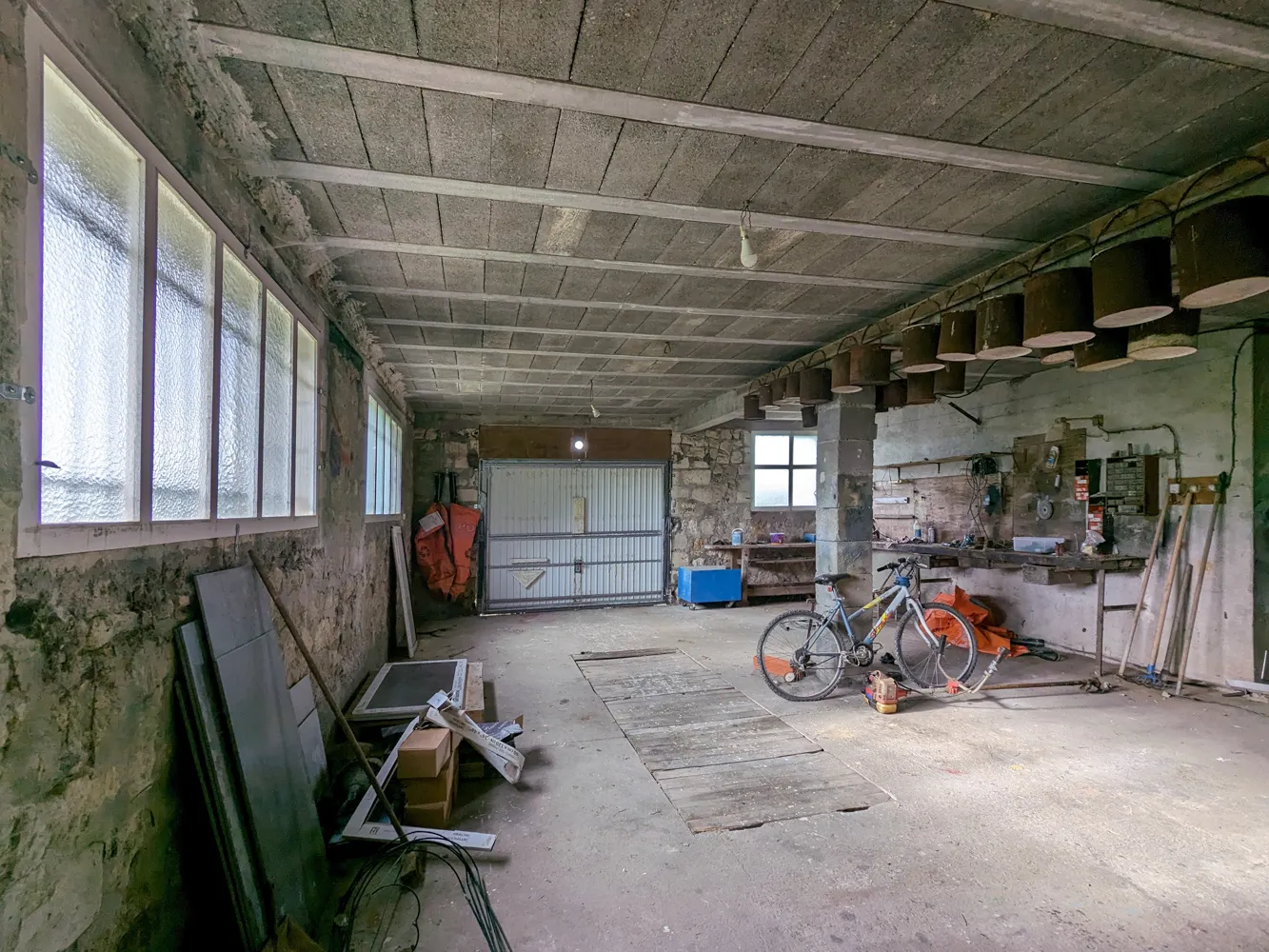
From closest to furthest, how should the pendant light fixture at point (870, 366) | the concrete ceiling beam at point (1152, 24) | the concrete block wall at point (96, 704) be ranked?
the concrete block wall at point (96, 704) → the concrete ceiling beam at point (1152, 24) → the pendant light fixture at point (870, 366)

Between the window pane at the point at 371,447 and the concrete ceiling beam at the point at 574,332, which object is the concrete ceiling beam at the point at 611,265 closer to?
the concrete ceiling beam at the point at 574,332

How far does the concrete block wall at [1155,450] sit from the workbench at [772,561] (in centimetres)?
212

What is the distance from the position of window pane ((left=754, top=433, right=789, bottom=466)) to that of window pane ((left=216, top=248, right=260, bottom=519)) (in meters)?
7.25

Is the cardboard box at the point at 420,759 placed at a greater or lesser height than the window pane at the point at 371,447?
lesser

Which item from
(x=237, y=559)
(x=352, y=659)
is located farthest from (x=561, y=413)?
(x=237, y=559)

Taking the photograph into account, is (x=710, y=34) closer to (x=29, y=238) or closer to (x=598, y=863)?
(x=29, y=238)

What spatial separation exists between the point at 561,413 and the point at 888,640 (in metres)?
4.75

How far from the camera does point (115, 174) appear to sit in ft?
4.39

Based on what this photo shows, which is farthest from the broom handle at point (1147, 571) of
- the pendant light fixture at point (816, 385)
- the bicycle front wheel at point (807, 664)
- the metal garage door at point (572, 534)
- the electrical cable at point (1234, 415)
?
the metal garage door at point (572, 534)

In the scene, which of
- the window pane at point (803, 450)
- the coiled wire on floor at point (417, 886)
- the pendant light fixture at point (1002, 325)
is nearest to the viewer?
the coiled wire on floor at point (417, 886)

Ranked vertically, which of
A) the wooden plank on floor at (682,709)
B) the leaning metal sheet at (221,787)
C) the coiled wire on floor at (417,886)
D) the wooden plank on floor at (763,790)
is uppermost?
the leaning metal sheet at (221,787)

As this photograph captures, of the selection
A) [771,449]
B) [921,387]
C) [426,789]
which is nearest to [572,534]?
[771,449]

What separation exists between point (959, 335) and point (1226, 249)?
3.54ft

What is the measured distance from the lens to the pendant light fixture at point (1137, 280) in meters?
2.00
